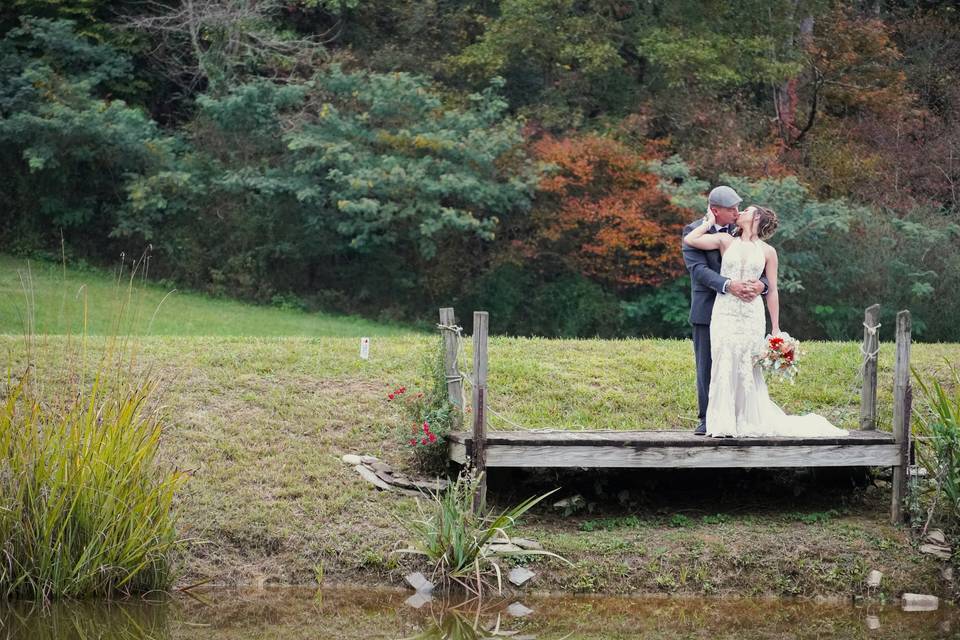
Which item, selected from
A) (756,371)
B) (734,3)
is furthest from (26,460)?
(734,3)

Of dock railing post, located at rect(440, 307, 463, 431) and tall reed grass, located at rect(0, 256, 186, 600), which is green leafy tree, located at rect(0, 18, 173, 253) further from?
tall reed grass, located at rect(0, 256, 186, 600)

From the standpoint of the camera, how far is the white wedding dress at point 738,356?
10.1 m

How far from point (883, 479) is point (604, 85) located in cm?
1549

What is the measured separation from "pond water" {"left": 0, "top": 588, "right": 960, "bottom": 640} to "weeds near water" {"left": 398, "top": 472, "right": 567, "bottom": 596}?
25 cm

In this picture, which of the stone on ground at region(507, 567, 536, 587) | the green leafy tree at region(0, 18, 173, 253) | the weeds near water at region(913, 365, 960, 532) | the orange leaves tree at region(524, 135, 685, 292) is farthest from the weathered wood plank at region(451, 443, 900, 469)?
the green leafy tree at region(0, 18, 173, 253)

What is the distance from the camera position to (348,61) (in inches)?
1016

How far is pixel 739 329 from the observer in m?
10.1

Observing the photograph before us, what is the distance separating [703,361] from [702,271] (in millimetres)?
790

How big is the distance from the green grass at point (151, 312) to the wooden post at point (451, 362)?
8869 millimetres

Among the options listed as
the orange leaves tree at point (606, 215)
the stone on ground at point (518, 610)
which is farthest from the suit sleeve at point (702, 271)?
the orange leaves tree at point (606, 215)

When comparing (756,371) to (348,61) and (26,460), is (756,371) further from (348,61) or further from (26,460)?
(348,61)

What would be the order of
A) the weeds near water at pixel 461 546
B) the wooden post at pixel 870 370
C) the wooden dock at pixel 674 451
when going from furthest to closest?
the wooden post at pixel 870 370, the wooden dock at pixel 674 451, the weeds near water at pixel 461 546

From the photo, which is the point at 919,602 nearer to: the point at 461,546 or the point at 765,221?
the point at 765,221

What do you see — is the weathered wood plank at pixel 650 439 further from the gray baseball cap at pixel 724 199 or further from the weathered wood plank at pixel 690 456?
the gray baseball cap at pixel 724 199
